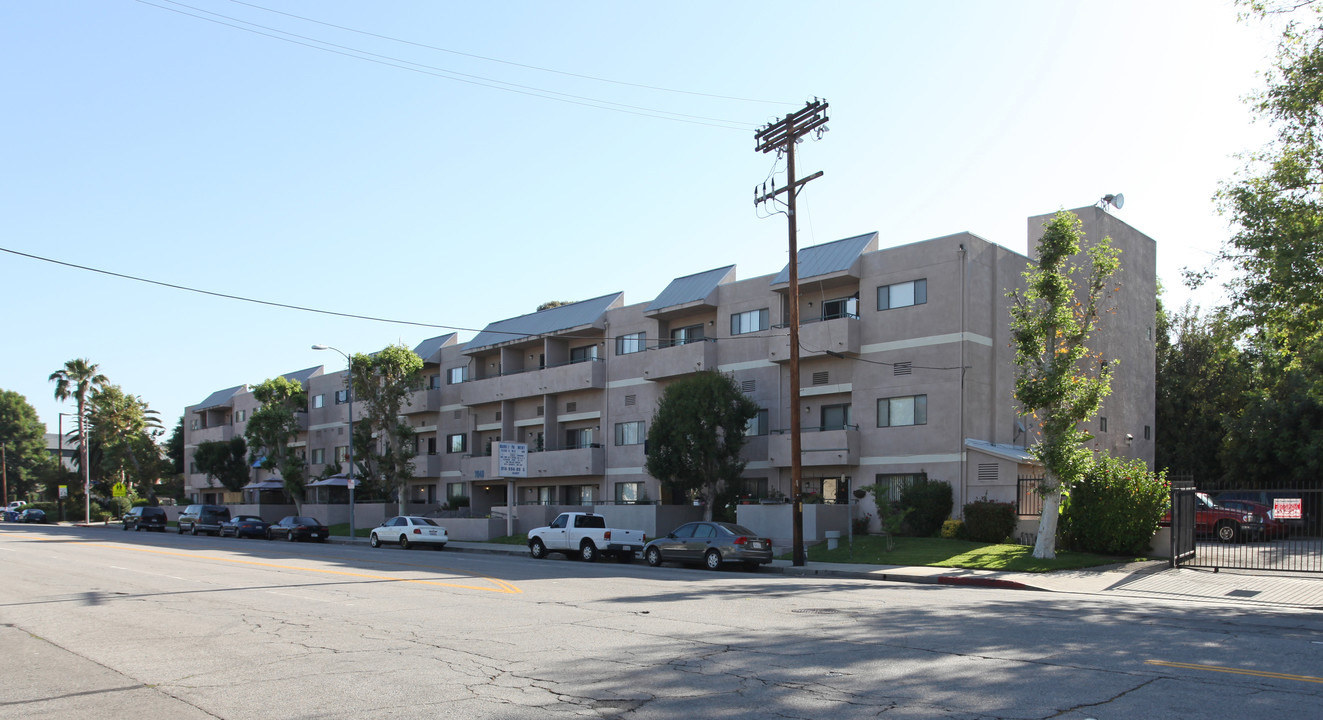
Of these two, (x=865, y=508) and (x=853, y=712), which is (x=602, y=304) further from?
(x=853, y=712)

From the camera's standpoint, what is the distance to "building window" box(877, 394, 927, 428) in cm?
3281

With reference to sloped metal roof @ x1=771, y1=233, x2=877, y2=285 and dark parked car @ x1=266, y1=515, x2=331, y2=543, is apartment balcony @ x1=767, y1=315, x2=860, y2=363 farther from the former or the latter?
dark parked car @ x1=266, y1=515, x2=331, y2=543

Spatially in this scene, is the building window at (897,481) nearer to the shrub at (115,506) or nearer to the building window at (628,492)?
the building window at (628,492)

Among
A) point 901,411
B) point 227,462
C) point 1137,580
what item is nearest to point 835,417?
point 901,411

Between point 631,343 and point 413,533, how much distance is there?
1293 centimetres

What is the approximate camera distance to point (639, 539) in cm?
2925

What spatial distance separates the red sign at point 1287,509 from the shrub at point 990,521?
292 inches

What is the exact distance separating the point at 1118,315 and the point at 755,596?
86.9ft

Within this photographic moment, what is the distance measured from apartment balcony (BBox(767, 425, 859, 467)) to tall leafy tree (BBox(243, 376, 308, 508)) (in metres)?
36.6

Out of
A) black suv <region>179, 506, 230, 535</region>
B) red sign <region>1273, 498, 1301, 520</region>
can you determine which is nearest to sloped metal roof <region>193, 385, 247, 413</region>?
black suv <region>179, 506, 230, 535</region>

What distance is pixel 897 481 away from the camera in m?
33.2

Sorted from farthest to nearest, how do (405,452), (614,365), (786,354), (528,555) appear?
(405,452) < (614,365) < (786,354) < (528,555)

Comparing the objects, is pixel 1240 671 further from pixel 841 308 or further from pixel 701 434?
pixel 841 308

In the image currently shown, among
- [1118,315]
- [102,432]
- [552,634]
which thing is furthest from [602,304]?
[102,432]
